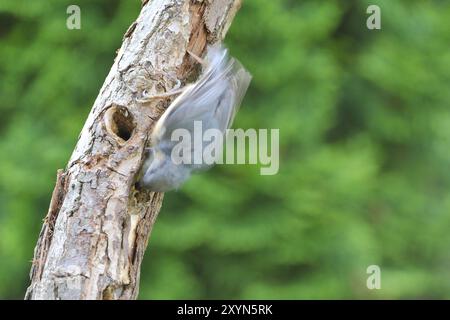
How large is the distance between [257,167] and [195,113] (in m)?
1.99

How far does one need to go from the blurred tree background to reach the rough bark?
2075mm

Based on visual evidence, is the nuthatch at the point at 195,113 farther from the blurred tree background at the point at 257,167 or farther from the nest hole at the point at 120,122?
the blurred tree background at the point at 257,167

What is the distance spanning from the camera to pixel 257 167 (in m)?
4.30

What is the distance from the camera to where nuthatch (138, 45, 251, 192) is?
2.20 metres

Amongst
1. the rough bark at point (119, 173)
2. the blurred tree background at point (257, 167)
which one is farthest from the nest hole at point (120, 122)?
the blurred tree background at point (257, 167)

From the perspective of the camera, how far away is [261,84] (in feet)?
15.0

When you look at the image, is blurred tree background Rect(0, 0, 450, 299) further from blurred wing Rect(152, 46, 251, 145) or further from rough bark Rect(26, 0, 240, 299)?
rough bark Rect(26, 0, 240, 299)

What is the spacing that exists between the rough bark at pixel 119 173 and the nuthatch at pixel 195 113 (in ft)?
0.12

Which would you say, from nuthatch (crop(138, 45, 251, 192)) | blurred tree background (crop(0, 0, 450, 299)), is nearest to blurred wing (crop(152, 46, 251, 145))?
nuthatch (crop(138, 45, 251, 192))

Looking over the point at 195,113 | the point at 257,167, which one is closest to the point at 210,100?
the point at 195,113

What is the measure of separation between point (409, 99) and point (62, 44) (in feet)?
7.78
